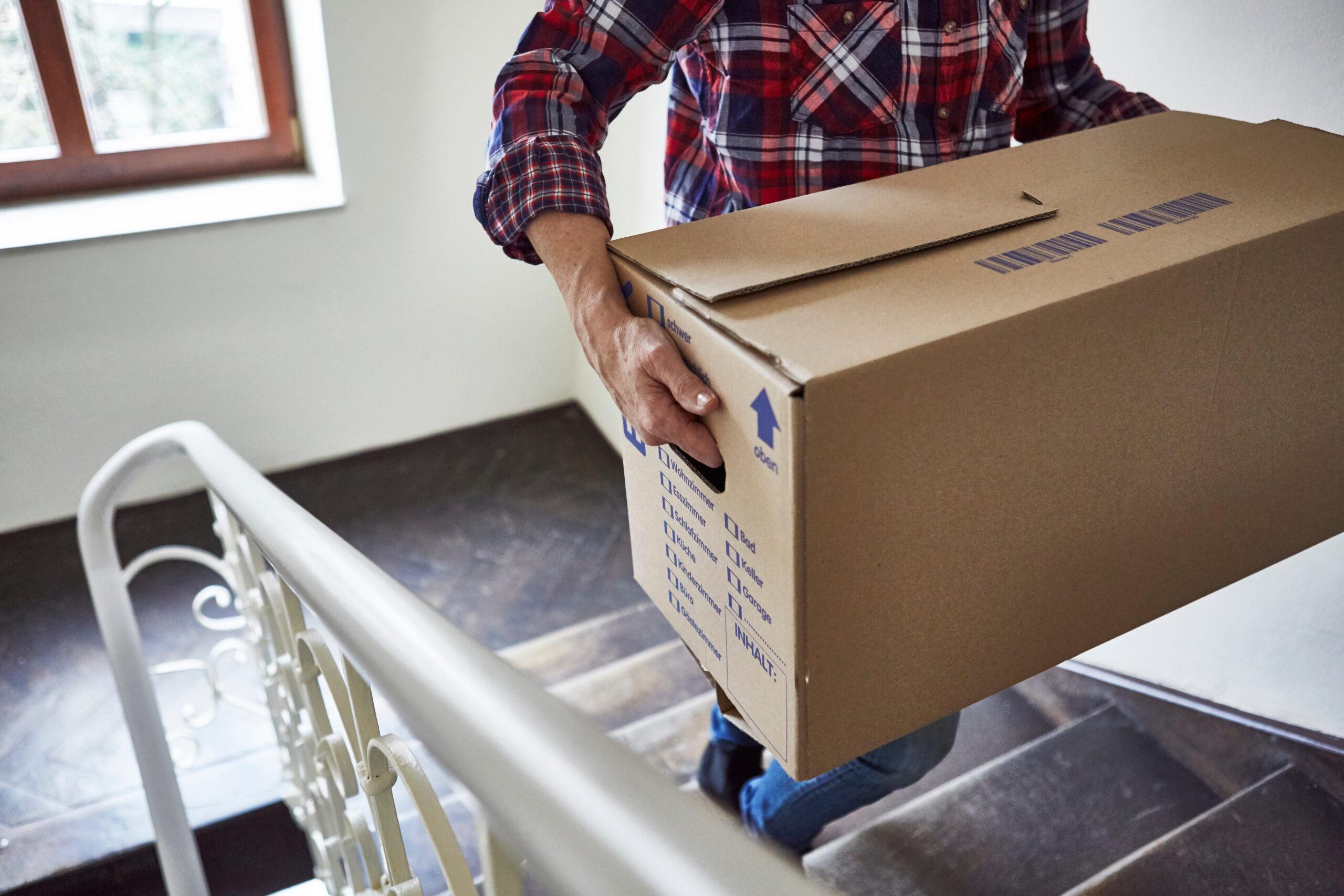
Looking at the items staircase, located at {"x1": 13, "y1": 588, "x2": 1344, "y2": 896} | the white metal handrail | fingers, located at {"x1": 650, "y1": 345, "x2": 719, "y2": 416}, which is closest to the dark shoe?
staircase, located at {"x1": 13, "y1": 588, "x2": 1344, "y2": 896}

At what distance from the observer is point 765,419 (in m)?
0.58

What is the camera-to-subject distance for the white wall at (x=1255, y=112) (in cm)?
108

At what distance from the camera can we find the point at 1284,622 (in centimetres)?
124

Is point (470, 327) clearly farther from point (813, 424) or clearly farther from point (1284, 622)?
point (813, 424)

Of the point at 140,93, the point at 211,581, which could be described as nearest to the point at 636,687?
the point at 211,581

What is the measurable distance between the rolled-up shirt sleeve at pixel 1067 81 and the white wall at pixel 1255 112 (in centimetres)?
13

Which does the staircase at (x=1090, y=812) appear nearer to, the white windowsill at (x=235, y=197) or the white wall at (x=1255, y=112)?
the white wall at (x=1255, y=112)

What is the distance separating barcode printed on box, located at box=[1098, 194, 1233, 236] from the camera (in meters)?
0.70

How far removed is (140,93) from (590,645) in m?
1.94

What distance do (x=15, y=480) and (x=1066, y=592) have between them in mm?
2851

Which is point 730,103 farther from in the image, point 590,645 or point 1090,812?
point 590,645

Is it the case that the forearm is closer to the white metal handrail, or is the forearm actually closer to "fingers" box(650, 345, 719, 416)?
"fingers" box(650, 345, 719, 416)

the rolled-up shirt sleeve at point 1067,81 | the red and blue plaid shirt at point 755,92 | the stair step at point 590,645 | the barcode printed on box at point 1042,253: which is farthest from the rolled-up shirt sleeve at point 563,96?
the stair step at point 590,645

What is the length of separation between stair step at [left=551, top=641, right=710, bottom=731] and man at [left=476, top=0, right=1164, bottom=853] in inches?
46.1
